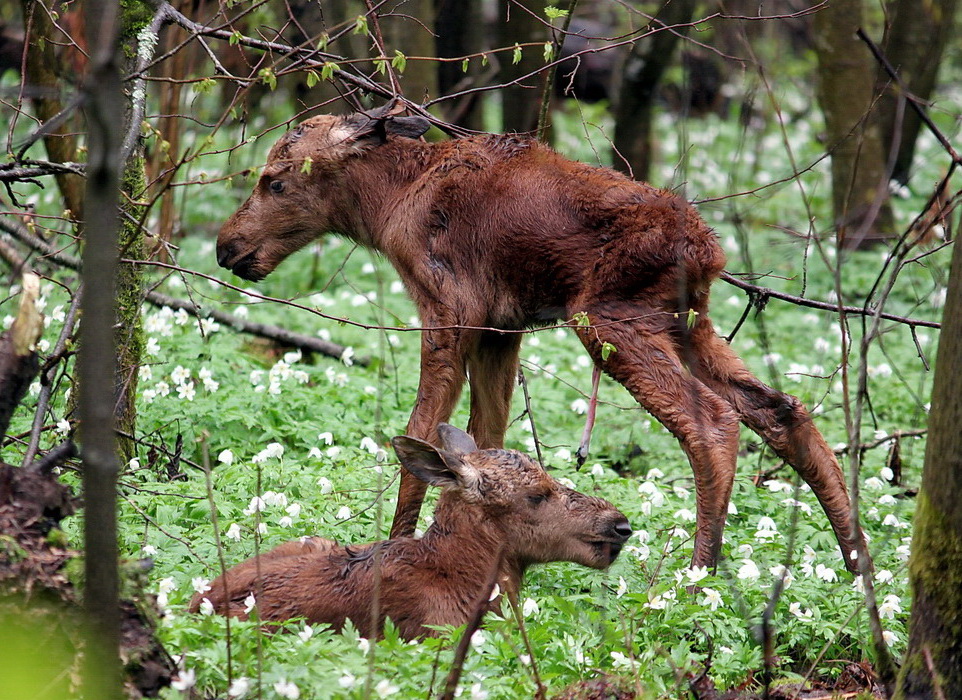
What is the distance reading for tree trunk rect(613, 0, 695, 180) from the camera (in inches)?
481

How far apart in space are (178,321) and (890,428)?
5.64 meters

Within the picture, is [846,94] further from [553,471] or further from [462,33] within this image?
[553,471]

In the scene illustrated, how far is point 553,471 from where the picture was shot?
287 inches

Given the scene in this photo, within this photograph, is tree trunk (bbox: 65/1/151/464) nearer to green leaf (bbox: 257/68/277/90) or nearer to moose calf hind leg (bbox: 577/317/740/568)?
green leaf (bbox: 257/68/277/90)

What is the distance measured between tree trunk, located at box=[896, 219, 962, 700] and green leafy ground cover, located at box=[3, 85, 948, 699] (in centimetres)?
47

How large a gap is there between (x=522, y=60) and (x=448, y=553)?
25.9 feet

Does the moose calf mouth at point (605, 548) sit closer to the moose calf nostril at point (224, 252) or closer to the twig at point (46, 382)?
the twig at point (46, 382)

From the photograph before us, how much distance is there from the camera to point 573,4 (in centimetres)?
688

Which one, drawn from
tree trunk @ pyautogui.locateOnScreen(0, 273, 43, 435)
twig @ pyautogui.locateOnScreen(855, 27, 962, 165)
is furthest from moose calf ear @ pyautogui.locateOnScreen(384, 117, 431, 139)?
tree trunk @ pyautogui.locateOnScreen(0, 273, 43, 435)

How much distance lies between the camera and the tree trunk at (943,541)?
3.68m

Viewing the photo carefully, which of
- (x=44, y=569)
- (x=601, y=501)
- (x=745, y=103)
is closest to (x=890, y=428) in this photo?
(x=745, y=103)

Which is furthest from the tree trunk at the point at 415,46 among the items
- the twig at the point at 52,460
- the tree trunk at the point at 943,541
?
the tree trunk at the point at 943,541

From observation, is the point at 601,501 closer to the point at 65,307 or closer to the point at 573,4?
the point at 573,4

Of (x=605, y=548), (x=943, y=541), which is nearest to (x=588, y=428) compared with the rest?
(x=605, y=548)
